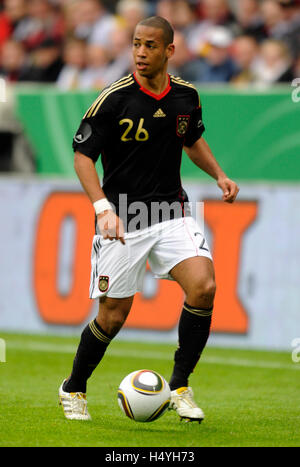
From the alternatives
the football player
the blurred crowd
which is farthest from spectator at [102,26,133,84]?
the football player

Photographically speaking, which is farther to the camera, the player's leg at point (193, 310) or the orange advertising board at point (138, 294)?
the orange advertising board at point (138, 294)

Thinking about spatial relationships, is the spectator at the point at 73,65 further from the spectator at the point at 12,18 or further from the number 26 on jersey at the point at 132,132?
the number 26 on jersey at the point at 132,132

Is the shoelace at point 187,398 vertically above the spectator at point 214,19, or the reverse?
the spectator at point 214,19

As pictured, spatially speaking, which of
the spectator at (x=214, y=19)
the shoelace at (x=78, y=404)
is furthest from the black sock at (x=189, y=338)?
the spectator at (x=214, y=19)

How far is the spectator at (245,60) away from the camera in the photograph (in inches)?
512

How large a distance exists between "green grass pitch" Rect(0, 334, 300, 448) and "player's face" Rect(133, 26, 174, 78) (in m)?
2.30

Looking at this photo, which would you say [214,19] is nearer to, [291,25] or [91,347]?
[291,25]

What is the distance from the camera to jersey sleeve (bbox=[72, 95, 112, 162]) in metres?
6.12

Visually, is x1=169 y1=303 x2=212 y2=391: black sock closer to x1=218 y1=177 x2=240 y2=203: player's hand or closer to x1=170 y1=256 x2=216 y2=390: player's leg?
x1=170 y1=256 x2=216 y2=390: player's leg

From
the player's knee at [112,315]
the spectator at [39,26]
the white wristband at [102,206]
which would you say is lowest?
the player's knee at [112,315]

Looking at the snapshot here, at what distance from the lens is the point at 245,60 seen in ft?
42.8

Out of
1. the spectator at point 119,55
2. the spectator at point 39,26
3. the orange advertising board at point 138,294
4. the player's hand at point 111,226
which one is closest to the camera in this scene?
the player's hand at point 111,226

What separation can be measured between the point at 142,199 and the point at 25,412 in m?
1.69

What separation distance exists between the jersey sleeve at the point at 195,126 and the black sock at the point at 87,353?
143 centimetres
